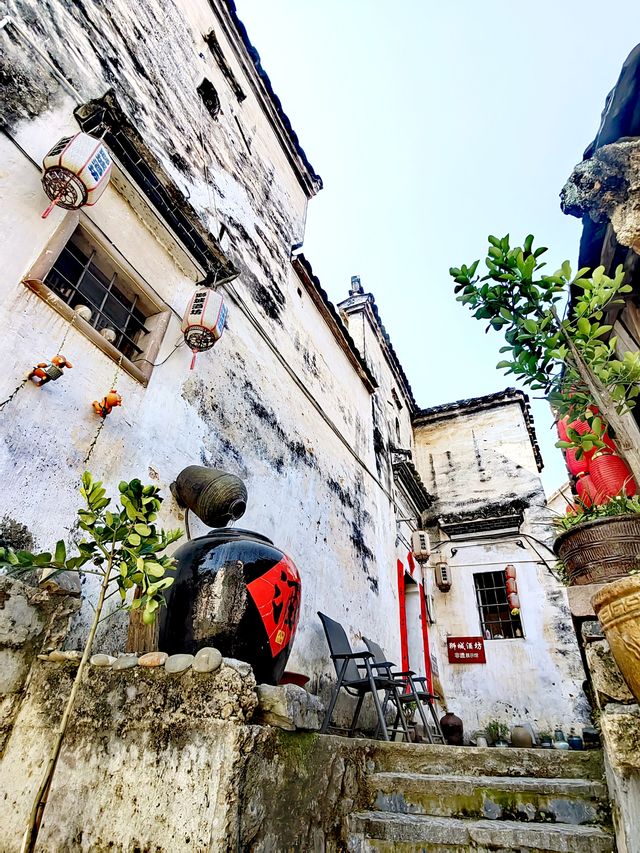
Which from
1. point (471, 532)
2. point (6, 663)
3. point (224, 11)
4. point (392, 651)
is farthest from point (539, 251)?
point (471, 532)

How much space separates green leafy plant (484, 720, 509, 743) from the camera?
24.4ft

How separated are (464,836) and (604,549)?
1716 mm

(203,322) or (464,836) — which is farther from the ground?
(203,322)

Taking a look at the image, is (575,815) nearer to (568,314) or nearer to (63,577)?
(63,577)

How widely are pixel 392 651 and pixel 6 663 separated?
5962 millimetres

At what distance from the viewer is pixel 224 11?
628 cm

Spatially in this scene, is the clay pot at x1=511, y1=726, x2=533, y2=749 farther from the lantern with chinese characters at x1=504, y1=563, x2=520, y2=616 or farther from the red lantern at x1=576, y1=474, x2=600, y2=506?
the red lantern at x1=576, y1=474, x2=600, y2=506

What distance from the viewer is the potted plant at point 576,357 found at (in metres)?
2.36

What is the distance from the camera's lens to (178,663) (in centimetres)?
164

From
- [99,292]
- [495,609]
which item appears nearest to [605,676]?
[99,292]

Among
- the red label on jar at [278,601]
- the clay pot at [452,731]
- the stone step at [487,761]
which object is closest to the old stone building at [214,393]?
the red label on jar at [278,601]

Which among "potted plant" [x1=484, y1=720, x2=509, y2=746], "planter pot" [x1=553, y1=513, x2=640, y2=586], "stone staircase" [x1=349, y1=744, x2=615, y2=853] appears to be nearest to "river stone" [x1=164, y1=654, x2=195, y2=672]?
"stone staircase" [x1=349, y1=744, x2=615, y2=853]

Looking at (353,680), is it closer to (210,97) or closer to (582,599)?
(582,599)

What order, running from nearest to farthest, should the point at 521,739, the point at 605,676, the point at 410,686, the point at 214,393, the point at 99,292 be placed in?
the point at 605,676
the point at 99,292
the point at 214,393
the point at 410,686
the point at 521,739
